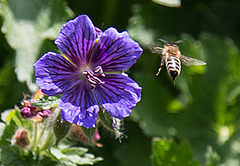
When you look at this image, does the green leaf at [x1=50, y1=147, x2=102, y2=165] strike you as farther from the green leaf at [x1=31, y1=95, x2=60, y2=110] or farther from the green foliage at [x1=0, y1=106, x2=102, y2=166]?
the green leaf at [x1=31, y1=95, x2=60, y2=110]

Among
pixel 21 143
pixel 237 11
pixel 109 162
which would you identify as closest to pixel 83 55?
pixel 21 143

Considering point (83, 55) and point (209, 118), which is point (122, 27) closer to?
point (209, 118)

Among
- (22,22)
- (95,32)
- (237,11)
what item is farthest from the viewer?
(237,11)

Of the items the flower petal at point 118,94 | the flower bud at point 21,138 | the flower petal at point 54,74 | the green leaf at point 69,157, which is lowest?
the green leaf at point 69,157

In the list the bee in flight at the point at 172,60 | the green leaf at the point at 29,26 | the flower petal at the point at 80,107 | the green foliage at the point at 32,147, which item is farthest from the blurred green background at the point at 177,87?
the flower petal at the point at 80,107

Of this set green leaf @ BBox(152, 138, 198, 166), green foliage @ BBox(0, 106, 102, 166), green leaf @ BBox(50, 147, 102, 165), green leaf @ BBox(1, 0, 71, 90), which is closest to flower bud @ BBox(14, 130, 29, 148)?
green foliage @ BBox(0, 106, 102, 166)

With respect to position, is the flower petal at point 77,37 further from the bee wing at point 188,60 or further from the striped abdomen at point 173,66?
the bee wing at point 188,60
